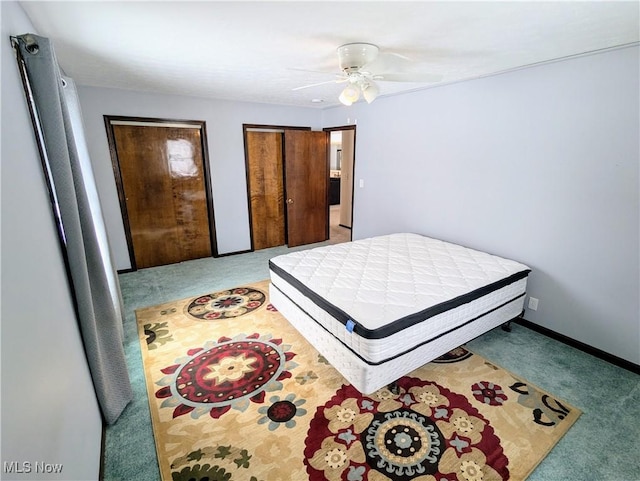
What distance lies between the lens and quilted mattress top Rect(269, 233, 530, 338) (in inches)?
79.7

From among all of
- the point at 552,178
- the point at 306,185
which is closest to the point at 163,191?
the point at 306,185

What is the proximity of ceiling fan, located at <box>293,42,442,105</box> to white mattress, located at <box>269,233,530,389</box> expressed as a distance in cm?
140

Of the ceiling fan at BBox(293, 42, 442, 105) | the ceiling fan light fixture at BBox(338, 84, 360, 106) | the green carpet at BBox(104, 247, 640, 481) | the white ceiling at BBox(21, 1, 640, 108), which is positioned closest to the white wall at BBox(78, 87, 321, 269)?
the white ceiling at BBox(21, 1, 640, 108)

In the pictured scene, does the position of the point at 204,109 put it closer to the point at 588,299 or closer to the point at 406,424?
the point at 406,424

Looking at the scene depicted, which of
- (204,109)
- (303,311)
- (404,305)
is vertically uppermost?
(204,109)

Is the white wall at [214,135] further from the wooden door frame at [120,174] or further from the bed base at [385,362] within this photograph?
the bed base at [385,362]

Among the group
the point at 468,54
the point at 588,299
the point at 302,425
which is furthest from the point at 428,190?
the point at 302,425

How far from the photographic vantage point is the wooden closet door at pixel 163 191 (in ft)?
12.9

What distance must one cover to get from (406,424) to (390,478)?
13.8 inches

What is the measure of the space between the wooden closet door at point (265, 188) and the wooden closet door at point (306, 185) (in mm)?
228

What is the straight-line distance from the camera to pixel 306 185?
518cm

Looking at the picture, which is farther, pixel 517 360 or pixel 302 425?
pixel 517 360

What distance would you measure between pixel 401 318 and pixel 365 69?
1846 mm

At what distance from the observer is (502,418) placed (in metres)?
1.87
